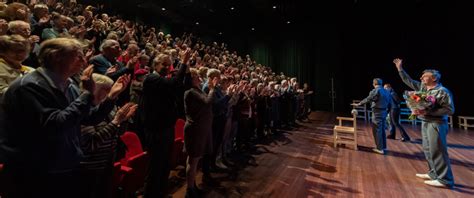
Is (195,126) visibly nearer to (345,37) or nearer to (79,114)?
(79,114)

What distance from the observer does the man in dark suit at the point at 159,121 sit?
2182mm

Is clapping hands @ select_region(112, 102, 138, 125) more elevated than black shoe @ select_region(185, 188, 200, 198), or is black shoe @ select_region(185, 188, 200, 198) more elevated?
clapping hands @ select_region(112, 102, 138, 125)

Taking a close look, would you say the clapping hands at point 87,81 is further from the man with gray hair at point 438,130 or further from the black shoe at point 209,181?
the man with gray hair at point 438,130

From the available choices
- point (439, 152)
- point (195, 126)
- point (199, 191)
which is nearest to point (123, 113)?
point (195, 126)

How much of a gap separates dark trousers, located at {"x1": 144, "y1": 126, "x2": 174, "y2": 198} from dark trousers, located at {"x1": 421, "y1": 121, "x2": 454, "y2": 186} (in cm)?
331

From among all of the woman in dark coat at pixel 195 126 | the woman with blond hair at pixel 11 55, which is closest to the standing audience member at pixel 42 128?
the woman with blond hair at pixel 11 55

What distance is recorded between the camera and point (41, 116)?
1.11 meters

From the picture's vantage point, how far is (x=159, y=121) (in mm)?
2184

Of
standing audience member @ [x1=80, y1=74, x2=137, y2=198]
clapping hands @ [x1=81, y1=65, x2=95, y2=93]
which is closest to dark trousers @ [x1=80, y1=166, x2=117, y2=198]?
standing audience member @ [x1=80, y1=74, x2=137, y2=198]

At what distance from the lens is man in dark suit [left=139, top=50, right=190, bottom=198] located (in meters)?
2.18

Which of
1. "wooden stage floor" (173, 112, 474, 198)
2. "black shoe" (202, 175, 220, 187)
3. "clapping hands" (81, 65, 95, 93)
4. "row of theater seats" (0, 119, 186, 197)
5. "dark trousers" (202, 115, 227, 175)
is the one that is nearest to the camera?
"clapping hands" (81, 65, 95, 93)

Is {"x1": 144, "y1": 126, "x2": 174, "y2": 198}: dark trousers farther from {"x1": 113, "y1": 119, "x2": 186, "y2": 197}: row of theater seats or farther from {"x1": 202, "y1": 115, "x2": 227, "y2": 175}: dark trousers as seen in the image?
{"x1": 202, "y1": 115, "x2": 227, "y2": 175}: dark trousers

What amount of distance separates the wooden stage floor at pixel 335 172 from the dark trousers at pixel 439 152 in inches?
7.0

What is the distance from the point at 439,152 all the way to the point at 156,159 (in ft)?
11.3
